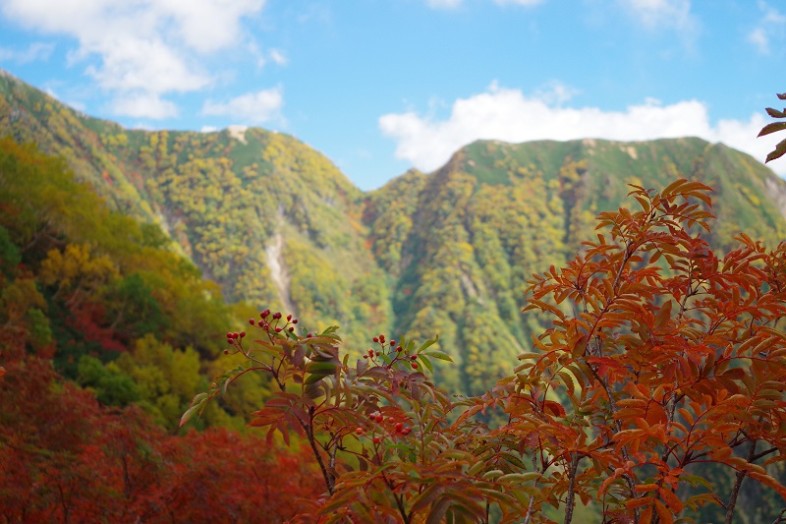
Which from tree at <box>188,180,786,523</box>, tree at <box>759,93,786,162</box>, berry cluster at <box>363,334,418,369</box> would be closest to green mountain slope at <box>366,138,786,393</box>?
tree at <box>188,180,786,523</box>

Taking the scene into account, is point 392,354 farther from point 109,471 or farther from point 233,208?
point 233,208

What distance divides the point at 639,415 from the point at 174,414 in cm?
2696

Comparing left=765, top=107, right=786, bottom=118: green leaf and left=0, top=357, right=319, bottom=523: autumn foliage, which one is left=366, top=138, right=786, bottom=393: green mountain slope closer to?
left=0, top=357, right=319, bottom=523: autumn foliage

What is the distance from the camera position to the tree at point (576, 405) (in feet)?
7.36

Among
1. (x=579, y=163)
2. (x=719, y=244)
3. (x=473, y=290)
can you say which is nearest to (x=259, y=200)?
(x=473, y=290)

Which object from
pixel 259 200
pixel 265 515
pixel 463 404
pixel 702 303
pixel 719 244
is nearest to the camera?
pixel 463 404

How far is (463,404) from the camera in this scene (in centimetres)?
328

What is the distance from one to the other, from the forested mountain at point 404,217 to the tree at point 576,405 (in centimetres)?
10921

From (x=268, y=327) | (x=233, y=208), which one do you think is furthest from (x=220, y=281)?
(x=268, y=327)

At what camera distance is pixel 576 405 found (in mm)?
3236

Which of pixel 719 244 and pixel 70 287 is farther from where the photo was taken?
pixel 719 244

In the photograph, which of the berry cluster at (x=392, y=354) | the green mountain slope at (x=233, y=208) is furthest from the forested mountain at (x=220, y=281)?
the green mountain slope at (x=233, y=208)

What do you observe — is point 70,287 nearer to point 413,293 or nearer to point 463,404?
point 463,404

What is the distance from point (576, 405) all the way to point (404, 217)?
194594mm
